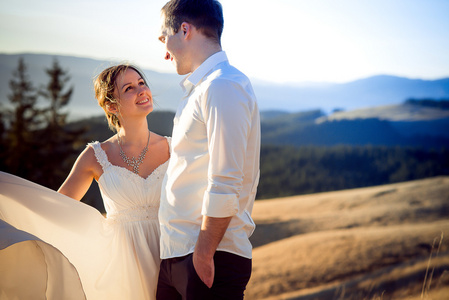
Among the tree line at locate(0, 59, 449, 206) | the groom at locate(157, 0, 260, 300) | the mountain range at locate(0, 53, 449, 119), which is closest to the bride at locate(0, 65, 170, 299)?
the groom at locate(157, 0, 260, 300)

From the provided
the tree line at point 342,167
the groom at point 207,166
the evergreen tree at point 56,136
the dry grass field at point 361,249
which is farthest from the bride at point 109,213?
the tree line at point 342,167

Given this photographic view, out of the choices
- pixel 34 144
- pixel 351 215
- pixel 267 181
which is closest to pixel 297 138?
pixel 267 181

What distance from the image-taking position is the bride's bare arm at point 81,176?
7.89ft

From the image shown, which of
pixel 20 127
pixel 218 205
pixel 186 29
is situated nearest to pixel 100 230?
pixel 218 205

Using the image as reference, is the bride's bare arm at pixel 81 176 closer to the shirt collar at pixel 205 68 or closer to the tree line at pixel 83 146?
the shirt collar at pixel 205 68

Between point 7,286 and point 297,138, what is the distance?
3519 centimetres

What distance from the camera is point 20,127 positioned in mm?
28297

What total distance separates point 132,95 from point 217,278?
1.26m

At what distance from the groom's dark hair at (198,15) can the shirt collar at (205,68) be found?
78 millimetres

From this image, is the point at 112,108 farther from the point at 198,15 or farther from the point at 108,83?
the point at 198,15

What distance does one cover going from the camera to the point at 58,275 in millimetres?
1998

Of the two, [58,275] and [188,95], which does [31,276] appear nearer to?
[58,275]

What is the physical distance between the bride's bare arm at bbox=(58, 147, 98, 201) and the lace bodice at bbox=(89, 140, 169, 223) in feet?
0.15

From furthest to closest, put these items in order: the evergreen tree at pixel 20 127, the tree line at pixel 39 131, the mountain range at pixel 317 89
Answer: the mountain range at pixel 317 89 < the tree line at pixel 39 131 < the evergreen tree at pixel 20 127
